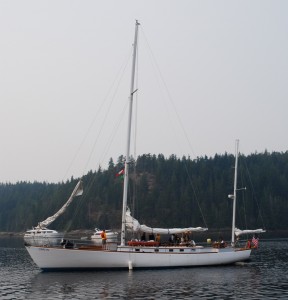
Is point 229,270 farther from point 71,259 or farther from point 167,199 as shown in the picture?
point 167,199

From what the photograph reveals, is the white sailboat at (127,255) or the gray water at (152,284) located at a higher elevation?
the white sailboat at (127,255)

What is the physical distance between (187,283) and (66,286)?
9.61 m

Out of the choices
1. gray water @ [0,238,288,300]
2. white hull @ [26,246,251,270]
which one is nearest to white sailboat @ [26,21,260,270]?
white hull @ [26,246,251,270]

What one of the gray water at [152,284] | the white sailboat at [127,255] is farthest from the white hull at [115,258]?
the gray water at [152,284]

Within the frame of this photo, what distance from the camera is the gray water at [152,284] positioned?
35.1 meters

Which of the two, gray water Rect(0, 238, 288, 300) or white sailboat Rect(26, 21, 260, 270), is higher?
white sailboat Rect(26, 21, 260, 270)

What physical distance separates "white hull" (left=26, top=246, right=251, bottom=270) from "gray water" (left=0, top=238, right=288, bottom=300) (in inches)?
35.8

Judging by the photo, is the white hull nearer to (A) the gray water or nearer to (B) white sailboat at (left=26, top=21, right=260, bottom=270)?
(B) white sailboat at (left=26, top=21, right=260, bottom=270)

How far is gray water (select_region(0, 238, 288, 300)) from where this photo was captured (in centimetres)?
3509

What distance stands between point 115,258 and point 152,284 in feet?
28.9

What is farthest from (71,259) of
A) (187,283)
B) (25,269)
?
(187,283)

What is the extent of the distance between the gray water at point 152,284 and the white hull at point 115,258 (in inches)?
35.8

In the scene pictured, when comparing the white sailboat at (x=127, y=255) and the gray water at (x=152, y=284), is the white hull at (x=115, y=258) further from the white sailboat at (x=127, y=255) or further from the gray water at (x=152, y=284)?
the gray water at (x=152, y=284)

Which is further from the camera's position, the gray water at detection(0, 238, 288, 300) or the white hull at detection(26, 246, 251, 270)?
the white hull at detection(26, 246, 251, 270)
